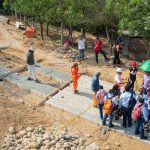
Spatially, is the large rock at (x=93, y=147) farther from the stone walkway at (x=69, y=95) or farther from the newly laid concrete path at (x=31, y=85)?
the newly laid concrete path at (x=31, y=85)

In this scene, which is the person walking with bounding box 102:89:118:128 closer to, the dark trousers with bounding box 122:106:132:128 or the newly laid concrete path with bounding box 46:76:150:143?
the dark trousers with bounding box 122:106:132:128

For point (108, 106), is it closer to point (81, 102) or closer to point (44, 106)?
point (81, 102)

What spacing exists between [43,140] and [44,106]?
2.67 m

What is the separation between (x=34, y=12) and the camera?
71.5 ft

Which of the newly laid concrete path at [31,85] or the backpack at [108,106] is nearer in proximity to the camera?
the backpack at [108,106]

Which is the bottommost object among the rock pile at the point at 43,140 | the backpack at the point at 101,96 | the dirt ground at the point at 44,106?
the rock pile at the point at 43,140

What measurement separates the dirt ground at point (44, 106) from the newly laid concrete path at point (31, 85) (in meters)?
0.23

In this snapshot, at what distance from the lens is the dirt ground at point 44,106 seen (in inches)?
529

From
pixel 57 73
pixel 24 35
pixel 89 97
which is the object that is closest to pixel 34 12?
pixel 24 35

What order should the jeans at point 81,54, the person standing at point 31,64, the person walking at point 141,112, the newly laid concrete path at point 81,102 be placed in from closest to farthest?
the person walking at point 141,112, the newly laid concrete path at point 81,102, the person standing at point 31,64, the jeans at point 81,54

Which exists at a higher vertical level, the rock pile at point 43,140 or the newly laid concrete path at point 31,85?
the newly laid concrete path at point 31,85

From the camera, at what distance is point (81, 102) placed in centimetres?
1552

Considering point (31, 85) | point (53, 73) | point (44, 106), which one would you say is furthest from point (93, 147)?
point (53, 73)

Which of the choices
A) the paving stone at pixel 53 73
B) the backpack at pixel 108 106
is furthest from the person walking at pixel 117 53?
the backpack at pixel 108 106
